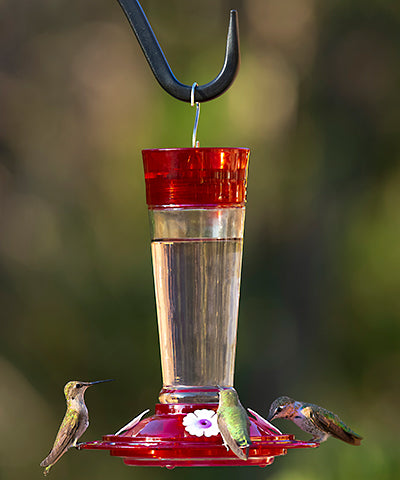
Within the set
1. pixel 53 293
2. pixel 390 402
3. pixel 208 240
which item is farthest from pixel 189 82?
pixel 208 240

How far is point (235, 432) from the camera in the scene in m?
2.32

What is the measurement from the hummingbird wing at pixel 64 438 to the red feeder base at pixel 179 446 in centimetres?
34

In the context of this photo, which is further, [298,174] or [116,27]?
[116,27]

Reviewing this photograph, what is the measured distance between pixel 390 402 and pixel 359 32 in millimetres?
2805

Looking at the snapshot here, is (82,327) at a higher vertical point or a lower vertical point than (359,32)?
lower

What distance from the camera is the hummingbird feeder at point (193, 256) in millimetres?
2602

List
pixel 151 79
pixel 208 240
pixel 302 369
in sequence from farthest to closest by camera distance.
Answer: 1. pixel 151 79
2. pixel 302 369
3. pixel 208 240

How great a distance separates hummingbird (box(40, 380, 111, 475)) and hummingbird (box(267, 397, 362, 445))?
540mm

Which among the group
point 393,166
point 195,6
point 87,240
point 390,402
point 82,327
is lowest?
point 390,402

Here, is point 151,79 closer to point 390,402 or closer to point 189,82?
point 189,82

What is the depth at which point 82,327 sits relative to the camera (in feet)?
22.7

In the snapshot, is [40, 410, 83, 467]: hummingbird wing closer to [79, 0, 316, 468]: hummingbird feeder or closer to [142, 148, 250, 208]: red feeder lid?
[79, 0, 316, 468]: hummingbird feeder

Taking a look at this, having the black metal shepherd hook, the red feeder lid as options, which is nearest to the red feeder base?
the red feeder lid

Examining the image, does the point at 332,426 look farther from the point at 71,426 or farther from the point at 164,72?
the point at 164,72
